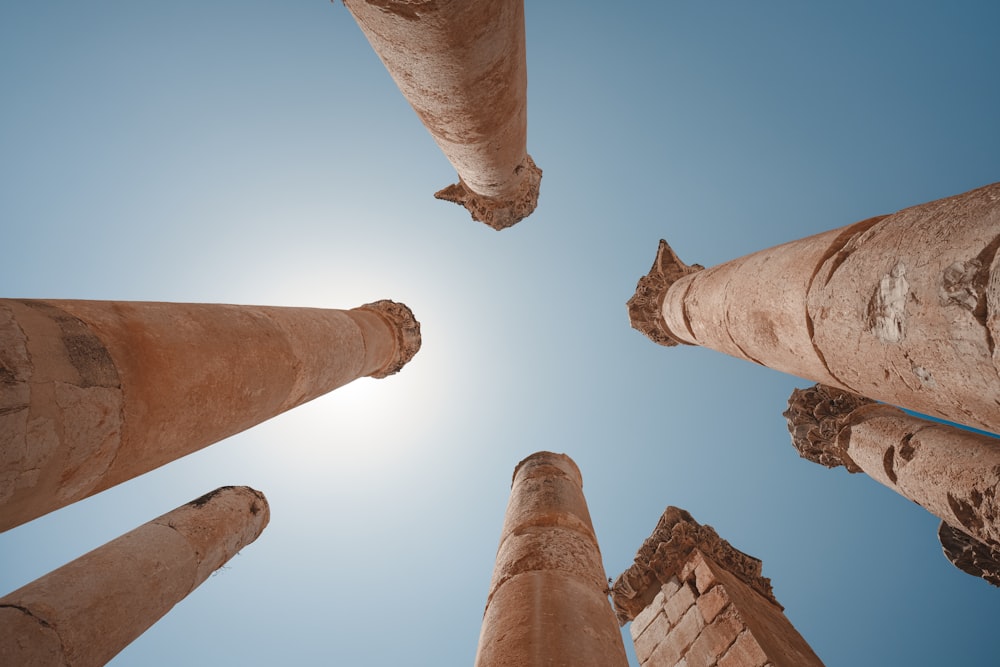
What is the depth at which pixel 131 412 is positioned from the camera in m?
2.71

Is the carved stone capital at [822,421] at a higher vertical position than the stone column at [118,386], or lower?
lower

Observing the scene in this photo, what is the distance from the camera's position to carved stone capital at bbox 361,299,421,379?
8806 mm

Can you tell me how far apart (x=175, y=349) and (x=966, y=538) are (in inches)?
350

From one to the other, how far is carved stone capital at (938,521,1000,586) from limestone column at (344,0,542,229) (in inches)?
310

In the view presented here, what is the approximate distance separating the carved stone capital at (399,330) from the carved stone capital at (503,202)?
2.45m

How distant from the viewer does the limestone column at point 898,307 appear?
190cm

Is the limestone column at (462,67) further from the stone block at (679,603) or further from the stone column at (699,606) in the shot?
the stone block at (679,603)

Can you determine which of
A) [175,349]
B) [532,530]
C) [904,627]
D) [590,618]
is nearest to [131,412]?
[175,349]

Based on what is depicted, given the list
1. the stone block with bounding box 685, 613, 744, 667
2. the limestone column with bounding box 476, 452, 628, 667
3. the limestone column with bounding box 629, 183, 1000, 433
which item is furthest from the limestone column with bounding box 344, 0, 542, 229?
the stone block with bounding box 685, 613, 744, 667

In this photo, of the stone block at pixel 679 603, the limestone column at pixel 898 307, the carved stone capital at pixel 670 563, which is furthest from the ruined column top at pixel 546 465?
the limestone column at pixel 898 307

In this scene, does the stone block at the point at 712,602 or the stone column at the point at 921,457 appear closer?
the stone column at the point at 921,457

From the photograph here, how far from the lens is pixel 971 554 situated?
18.8 feet

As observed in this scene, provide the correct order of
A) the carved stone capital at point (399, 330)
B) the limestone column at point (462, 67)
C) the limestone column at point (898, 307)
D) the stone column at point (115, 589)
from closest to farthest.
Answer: the limestone column at point (898, 307), the limestone column at point (462, 67), the stone column at point (115, 589), the carved stone capital at point (399, 330)

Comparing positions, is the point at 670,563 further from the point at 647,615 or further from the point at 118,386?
the point at 118,386
